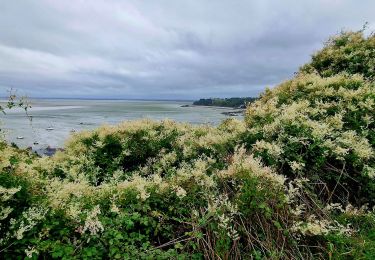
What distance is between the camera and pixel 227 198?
17.2 feet

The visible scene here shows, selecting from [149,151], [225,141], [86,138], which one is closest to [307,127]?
[225,141]

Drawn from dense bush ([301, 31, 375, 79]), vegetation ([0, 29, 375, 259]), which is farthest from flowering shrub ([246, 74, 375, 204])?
dense bush ([301, 31, 375, 79])

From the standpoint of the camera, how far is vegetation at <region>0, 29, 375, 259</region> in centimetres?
461

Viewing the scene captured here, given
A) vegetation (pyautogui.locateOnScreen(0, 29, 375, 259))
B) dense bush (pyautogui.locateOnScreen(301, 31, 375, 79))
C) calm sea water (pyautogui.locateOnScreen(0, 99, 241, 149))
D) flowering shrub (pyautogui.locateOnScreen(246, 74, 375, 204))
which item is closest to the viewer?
vegetation (pyautogui.locateOnScreen(0, 29, 375, 259))

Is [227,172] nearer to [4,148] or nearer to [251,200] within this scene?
[251,200]

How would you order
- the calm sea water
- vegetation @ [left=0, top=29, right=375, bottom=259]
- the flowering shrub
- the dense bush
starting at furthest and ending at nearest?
the calm sea water < the dense bush < the flowering shrub < vegetation @ [left=0, top=29, right=375, bottom=259]

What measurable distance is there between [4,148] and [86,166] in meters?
3.50

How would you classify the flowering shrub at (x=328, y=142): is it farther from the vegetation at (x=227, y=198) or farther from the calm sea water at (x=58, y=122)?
the calm sea water at (x=58, y=122)

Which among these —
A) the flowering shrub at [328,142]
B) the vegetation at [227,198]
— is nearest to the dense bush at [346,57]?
the vegetation at [227,198]

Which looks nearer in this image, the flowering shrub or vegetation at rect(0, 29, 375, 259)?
vegetation at rect(0, 29, 375, 259)

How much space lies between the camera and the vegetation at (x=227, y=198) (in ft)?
15.1

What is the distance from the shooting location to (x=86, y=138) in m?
9.85

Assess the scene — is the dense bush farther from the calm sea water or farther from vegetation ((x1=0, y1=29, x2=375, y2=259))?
the calm sea water

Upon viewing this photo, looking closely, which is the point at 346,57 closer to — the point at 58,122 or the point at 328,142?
the point at 328,142
